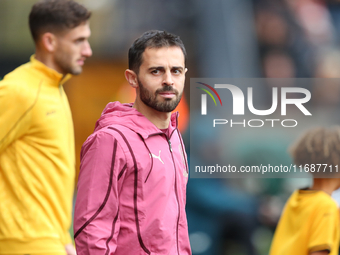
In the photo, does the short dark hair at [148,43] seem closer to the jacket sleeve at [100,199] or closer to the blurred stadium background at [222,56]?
the jacket sleeve at [100,199]

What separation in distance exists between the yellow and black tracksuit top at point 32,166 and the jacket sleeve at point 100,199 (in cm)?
55

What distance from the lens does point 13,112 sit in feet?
7.00

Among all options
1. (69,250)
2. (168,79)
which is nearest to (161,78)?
(168,79)

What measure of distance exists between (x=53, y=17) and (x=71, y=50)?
0.18 m

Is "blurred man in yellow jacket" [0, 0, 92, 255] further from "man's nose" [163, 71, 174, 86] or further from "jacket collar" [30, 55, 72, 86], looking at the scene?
"man's nose" [163, 71, 174, 86]

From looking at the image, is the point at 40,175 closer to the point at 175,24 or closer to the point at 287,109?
the point at 175,24

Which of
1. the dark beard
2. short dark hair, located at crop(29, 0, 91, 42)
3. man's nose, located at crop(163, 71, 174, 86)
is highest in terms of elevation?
short dark hair, located at crop(29, 0, 91, 42)

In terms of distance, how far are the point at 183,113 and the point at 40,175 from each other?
172cm

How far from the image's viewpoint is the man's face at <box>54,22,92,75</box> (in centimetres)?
247

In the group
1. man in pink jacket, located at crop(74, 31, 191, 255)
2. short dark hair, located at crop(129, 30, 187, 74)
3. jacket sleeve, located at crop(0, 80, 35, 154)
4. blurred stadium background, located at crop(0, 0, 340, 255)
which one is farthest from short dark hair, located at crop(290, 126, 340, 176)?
jacket sleeve, located at crop(0, 80, 35, 154)

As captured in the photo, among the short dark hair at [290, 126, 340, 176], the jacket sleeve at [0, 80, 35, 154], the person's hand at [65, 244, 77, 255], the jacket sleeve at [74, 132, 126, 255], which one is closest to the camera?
the jacket sleeve at [74, 132, 126, 255]

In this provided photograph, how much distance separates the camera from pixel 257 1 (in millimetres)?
3836

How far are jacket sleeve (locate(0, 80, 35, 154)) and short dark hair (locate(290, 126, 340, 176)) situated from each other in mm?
2046

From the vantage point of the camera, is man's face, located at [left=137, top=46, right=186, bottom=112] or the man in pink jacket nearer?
the man in pink jacket
